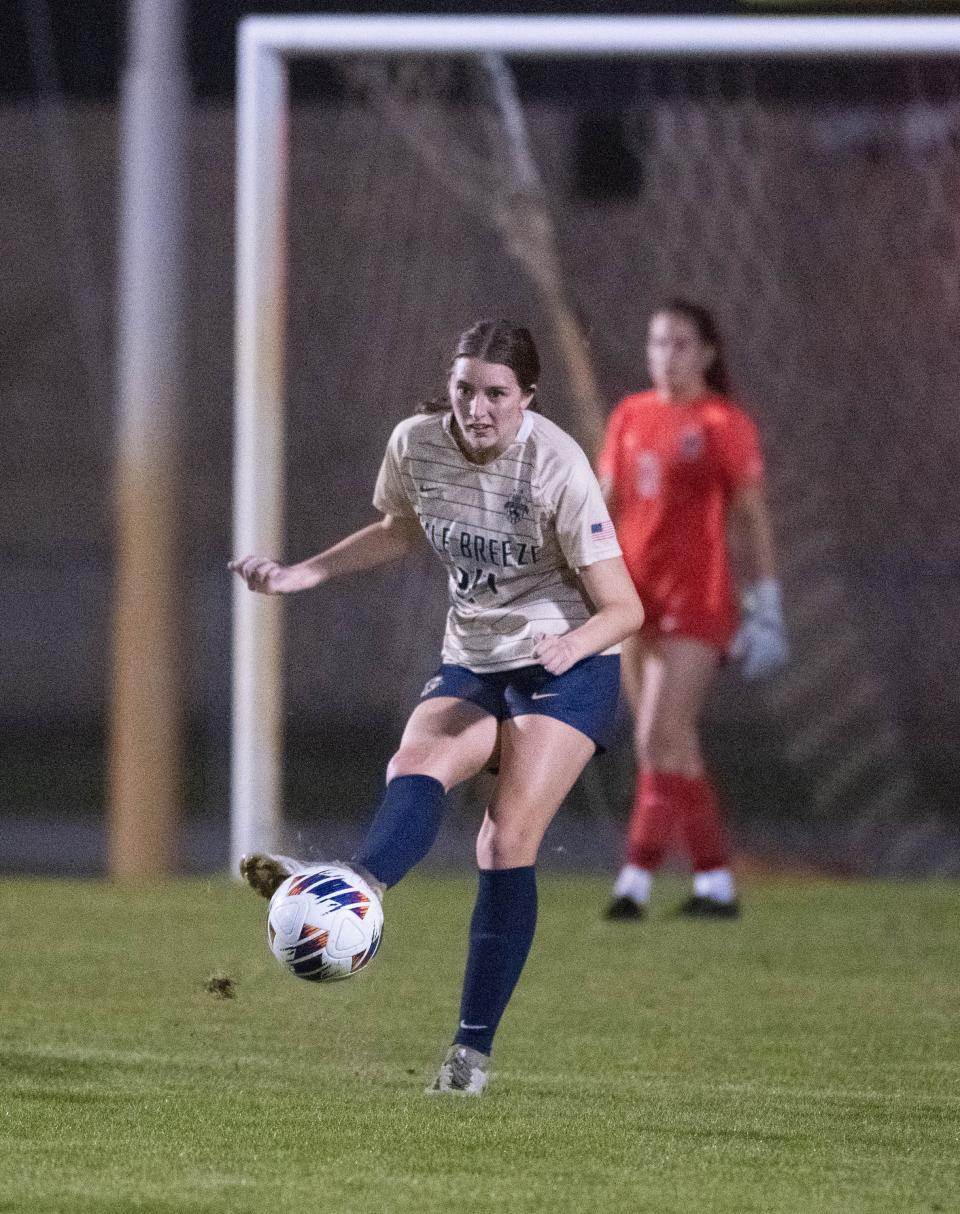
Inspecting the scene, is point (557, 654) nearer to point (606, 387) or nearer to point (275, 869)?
point (275, 869)

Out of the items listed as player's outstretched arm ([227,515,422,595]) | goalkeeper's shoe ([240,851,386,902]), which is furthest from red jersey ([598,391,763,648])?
goalkeeper's shoe ([240,851,386,902])

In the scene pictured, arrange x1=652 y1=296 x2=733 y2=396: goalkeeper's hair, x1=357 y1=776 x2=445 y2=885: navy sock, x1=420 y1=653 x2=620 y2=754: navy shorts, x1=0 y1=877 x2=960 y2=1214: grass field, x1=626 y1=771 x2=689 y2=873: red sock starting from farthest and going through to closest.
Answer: x1=626 y1=771 x2=689 y2=873: red sock, x1=652 y1=296 x2=733 y2=396: goalkeeper's hair, x1=420 y1=653 x2=620 y2=754: navy shorts, x1=357 y1=776 x2=445 y2=885: navy sock, x1=0 y1=877 x2=960 y2=1214: grass field

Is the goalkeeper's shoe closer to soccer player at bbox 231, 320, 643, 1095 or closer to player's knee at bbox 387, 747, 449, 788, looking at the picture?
soccer player at bbox 231, 320, 643, 1095

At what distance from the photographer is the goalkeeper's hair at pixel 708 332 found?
25.4 feet

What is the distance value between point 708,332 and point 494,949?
3.61 m

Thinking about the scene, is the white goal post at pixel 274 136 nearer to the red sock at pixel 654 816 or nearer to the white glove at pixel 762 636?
the red sock at pixel 654 816

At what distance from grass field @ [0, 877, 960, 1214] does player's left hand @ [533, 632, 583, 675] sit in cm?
87

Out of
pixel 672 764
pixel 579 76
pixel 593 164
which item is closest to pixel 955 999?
pixel 672 764

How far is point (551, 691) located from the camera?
483 centimetres

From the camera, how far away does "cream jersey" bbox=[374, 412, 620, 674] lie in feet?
15.5

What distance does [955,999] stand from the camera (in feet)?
20.5

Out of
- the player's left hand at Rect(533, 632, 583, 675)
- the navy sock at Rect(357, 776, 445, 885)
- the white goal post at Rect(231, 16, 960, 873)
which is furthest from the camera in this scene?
the white goal post at Rect(231, 16, 960, 873)

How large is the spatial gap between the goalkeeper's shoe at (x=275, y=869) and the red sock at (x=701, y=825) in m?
3.48

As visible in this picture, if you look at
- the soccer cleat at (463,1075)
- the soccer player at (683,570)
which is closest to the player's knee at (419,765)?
the soccer cleat at (463,1075)
